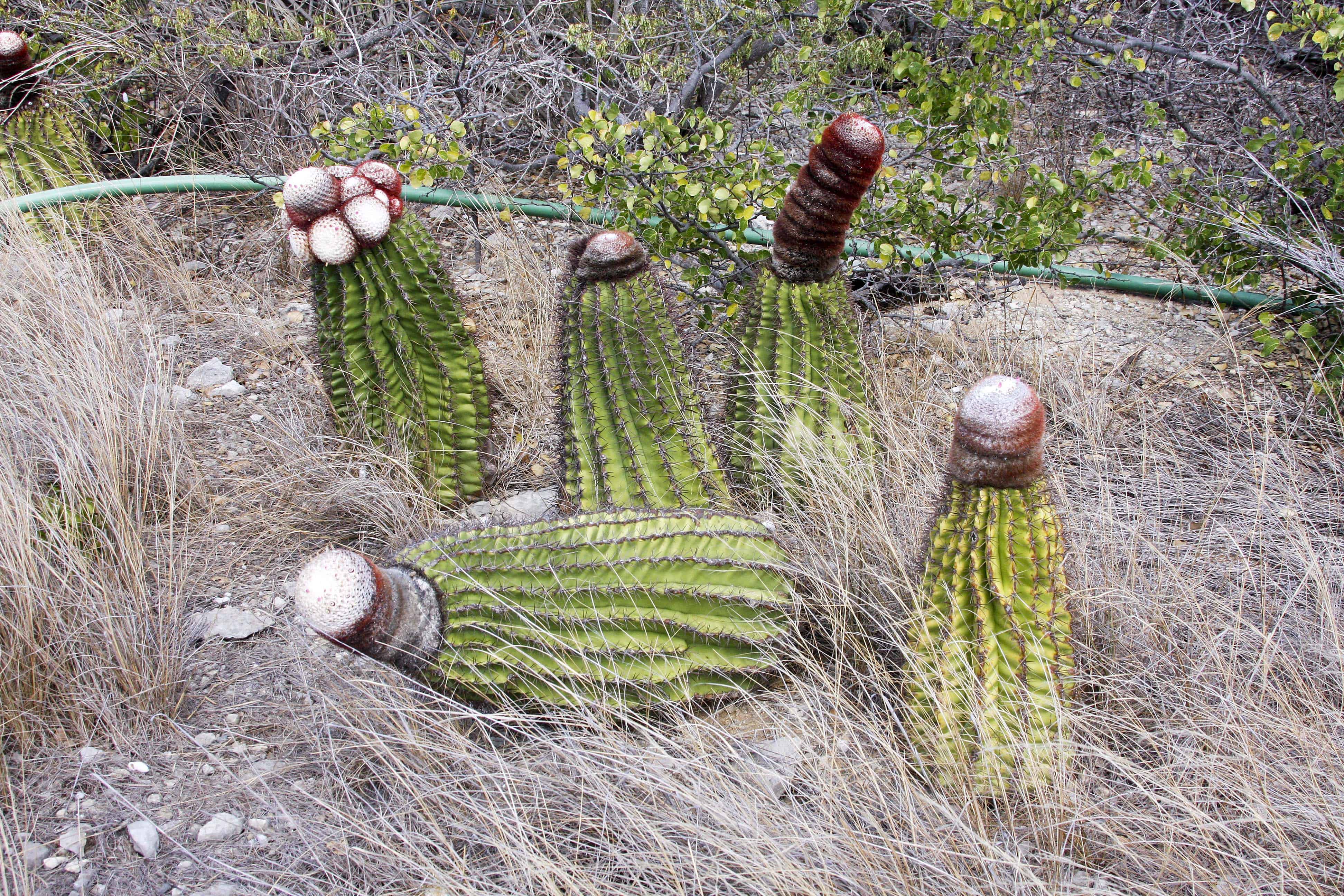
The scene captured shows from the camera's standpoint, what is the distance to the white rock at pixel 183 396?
9.59 feet

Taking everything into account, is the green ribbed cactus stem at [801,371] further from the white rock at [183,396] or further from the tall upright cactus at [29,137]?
the tall upright cactus at [29,137]

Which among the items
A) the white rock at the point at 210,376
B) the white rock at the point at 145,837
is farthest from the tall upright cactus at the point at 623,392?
the white rock at the point at 210,376

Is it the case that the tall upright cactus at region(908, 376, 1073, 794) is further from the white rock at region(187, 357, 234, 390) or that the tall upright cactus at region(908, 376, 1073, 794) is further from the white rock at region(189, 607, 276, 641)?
the white rock at region(187, 357, 234, 390)

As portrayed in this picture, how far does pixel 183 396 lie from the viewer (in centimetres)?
299

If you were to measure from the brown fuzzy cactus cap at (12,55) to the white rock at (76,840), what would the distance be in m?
3.15

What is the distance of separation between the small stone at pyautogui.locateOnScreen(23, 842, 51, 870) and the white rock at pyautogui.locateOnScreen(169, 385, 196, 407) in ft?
4.93

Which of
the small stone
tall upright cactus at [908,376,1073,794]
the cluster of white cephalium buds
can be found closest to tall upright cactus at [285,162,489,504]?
the cluster of white cephalium buds

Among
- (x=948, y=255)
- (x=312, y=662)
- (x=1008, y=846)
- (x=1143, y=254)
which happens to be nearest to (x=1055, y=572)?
(x=1008, y=846)

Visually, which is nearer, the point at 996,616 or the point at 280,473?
the point at 996,616

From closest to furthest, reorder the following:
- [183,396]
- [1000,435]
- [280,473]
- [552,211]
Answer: [1000,435] < [280,473] < [183,396] < [552,211]

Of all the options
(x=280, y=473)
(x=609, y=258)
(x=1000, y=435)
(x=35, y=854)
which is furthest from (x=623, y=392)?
(x=35, y=854)

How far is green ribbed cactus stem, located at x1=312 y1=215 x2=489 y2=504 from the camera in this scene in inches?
95.3

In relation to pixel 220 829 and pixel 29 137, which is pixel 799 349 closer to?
pixel 220 829

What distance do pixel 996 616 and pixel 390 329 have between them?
1660 millimetres
